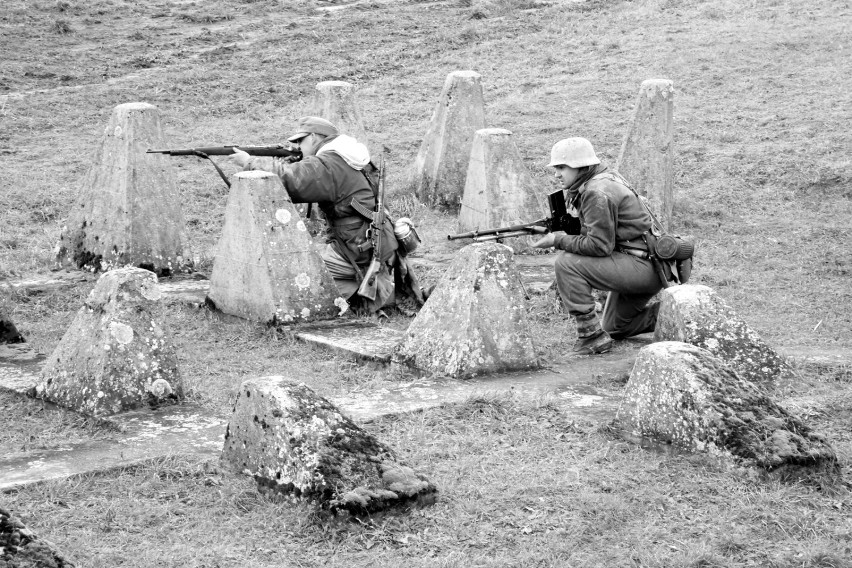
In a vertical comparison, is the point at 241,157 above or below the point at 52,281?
above

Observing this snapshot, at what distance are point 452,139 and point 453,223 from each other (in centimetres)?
85

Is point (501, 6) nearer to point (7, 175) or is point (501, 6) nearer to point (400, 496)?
point (7, 175)

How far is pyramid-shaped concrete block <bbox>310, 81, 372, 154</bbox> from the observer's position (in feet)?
35.8

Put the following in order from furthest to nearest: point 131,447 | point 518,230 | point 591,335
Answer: point 518,230
point 591,335
point 131,447

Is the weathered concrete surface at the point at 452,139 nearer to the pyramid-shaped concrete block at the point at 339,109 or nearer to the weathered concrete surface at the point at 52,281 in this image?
the pyramid-shaped concrete block at the point at 339,109

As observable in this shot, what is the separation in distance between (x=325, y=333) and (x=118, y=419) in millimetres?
1904

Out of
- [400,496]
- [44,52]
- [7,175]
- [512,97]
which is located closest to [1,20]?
[44,52]

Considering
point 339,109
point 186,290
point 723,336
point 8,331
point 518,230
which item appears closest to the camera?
point 723,336

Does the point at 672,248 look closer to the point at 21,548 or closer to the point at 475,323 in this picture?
the point at 475,323

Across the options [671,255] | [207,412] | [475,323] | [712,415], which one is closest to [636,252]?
[671,255]

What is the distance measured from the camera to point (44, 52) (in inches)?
613

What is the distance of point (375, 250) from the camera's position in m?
8.02

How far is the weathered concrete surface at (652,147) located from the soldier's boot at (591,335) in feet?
10.7

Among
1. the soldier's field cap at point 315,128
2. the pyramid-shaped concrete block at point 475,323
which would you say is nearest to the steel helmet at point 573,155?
the pyramid-shaped concrete block at point 475,323
